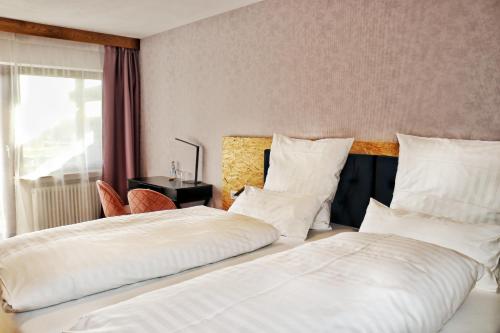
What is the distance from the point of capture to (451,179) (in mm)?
1950

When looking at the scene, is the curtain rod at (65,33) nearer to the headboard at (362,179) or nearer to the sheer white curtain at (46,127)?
the sheer white curtain at (46,127)

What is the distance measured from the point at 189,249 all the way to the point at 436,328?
1.03 metres

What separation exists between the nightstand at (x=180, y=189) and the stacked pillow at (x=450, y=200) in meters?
1.91

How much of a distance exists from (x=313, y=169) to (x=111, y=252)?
1384mm

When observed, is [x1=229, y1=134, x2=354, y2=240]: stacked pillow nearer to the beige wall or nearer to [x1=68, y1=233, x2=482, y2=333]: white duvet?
the beige wall

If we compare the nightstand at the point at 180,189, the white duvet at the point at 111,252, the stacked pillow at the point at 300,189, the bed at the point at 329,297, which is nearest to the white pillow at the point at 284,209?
the stacked pillow at the point at 300,189

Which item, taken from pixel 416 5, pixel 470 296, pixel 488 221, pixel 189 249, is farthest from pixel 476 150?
pixel 189 249

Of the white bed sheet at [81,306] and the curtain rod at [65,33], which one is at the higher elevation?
the curtain rod at [65,33]

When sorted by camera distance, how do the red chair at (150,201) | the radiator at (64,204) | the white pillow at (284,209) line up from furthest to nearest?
the radiator at (64,204)
the red chair at (150,201)
the white pillow at (284,209)

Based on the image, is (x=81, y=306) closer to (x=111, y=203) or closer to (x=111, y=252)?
(x=111, y=252)

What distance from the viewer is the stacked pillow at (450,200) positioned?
1.71m

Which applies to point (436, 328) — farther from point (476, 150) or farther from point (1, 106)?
point (1, 106)

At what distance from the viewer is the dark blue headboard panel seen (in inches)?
93.9

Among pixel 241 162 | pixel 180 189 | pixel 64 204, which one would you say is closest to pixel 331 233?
pixel 241 162
